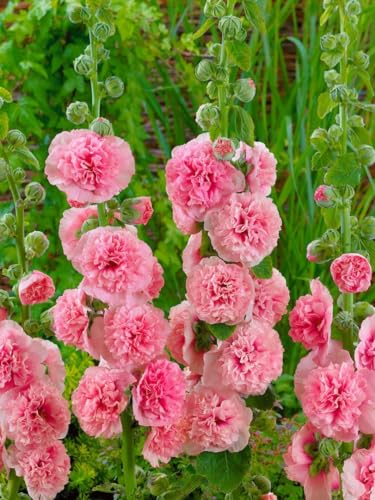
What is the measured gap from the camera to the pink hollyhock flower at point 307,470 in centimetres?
82

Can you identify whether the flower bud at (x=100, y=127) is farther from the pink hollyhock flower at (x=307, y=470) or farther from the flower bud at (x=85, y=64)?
the pink hollyhock flower at (x=307, y=470)

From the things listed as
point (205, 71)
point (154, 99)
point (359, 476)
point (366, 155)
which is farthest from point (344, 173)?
point (154, 99)

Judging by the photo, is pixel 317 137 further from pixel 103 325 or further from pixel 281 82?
pixel 281 82

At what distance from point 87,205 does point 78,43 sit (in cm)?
100

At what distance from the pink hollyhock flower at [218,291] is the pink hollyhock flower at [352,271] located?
77 millimetres

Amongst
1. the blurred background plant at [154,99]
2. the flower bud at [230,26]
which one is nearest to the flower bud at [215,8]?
the flower bud at [230,26]

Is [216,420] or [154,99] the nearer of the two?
[216,420]

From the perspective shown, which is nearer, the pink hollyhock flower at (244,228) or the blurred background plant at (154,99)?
the pink hollyhock flower at (244,228)

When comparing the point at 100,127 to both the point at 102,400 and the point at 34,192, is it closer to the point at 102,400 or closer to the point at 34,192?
the point at 34,192

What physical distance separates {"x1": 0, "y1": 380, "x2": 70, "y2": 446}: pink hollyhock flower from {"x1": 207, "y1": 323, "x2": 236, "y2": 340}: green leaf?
0.50ft

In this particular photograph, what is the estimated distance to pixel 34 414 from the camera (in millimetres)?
785

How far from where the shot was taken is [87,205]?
2.65 feet

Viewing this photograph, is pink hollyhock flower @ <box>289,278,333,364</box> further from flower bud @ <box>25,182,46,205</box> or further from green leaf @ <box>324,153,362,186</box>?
flower bud @ <box>25,182,46,205</box>

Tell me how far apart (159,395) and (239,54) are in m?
0.28
